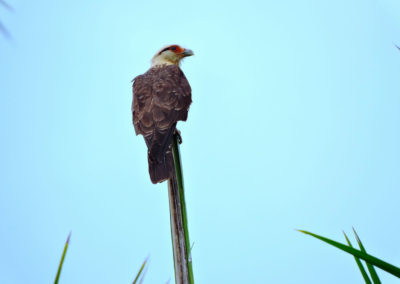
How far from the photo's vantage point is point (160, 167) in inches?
112

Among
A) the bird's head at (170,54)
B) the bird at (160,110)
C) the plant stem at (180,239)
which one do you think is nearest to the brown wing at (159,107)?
the bird at (160,110)

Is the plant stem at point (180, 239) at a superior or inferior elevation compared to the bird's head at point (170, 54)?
inferior

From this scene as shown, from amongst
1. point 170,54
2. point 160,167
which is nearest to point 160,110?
point 160,167

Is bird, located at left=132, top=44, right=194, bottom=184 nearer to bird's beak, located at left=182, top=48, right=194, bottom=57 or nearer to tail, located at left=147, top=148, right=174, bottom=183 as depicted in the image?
tail, located at left=147, top=148, right=174, bottom=183

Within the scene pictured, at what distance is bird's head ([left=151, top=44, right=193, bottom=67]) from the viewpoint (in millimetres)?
5391

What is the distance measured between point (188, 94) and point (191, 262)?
2.57 metres

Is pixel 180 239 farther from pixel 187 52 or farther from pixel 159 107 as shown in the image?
pixel 187 52

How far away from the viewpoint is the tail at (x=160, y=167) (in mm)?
2793

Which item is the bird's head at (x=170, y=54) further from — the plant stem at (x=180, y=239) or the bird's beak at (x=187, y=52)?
the plant stem at (x=180, y=239)

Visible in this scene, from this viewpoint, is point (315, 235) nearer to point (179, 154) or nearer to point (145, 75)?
point (179, 154)

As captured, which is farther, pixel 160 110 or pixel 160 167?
pixel 160 110

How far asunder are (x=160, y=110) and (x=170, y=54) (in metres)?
1.93

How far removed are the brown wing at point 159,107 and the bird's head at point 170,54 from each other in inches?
33.1

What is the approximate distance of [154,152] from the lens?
3.04 m
